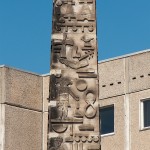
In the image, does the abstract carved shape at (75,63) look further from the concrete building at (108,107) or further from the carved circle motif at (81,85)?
the concrete building at (108,107)

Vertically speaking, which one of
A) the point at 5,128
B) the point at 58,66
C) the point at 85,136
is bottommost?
the point at 85,136

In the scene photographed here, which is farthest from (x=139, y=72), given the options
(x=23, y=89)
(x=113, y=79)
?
(x=23, y=89)

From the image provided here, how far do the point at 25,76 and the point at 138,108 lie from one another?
21.4 ft

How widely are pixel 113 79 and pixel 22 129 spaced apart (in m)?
5.04

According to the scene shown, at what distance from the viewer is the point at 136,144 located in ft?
169

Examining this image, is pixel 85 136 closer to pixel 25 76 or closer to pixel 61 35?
pixel 61 35

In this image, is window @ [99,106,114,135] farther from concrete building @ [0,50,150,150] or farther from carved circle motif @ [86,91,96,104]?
carved circle motif @ [86,91,96,104]

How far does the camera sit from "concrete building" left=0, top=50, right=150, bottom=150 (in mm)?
51719

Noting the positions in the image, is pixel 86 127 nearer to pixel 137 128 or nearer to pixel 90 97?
pixel 90 97

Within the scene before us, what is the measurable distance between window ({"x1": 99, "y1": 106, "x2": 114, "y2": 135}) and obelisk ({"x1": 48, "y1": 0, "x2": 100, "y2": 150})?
38.6 metres

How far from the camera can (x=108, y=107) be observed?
5284 centimetres

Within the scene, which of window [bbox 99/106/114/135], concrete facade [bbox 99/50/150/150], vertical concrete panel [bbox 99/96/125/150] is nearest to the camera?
concrete facade [bbox 99/50/150/150]

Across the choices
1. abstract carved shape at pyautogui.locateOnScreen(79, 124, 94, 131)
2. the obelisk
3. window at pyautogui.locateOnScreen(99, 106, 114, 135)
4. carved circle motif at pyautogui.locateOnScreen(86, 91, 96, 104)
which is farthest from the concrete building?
abstract carved shape at pyautogui.locateOnScreen(79, 124, 94, 131)

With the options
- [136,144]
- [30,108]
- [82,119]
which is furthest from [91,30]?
[30,108]
